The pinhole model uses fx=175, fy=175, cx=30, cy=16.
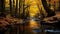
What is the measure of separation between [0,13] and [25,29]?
0.67 metres

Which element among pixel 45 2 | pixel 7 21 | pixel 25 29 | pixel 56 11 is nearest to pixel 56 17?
pixel 56 11

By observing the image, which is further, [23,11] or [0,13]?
[23,11]

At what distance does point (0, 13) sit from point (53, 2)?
1.16 metres

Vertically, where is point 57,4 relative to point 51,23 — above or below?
above

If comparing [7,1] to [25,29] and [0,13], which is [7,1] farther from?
[25,29]

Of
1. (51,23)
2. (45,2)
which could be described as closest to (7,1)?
(45,2)

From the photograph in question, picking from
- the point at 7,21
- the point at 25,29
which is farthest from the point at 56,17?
the point at 7,21

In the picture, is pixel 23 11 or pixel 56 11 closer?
pixel 56 11

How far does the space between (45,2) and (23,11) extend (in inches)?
21.7

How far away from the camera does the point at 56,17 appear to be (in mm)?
3691

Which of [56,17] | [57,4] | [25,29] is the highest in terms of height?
[57,4]

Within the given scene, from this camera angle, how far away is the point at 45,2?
3803 mm

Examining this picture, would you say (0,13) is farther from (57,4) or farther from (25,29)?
(57,4)

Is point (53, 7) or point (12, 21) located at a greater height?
point (53, 7)
